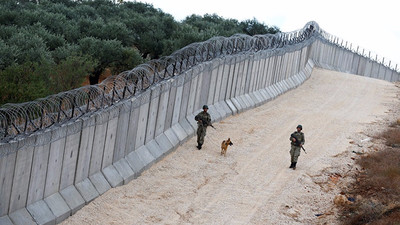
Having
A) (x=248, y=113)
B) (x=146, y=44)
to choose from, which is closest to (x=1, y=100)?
(x=248, y=113)

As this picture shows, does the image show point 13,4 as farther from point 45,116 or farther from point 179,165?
point 45,116

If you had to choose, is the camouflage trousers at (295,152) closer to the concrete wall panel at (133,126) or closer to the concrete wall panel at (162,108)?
the concrete wall panel at (162,108)

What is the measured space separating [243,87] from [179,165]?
881 cm

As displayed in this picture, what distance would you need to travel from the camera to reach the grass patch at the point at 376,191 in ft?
48.6

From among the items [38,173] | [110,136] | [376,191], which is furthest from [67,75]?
[376,191]

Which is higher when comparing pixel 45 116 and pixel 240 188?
pixel 45 116

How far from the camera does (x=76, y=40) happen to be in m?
41.1

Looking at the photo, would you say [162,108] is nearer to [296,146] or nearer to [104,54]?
[296,146]

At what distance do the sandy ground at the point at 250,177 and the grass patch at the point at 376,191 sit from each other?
45 centimetres

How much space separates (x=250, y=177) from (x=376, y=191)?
3355 millimetres

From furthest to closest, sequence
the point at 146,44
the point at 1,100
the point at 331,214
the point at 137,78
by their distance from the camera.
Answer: the point at 146,44, the point at 1,100, the point at 137,78, the point at 331,214

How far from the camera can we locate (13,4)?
48.9 meters

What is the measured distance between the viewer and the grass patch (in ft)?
48.6

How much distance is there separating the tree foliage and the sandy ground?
5.70m
